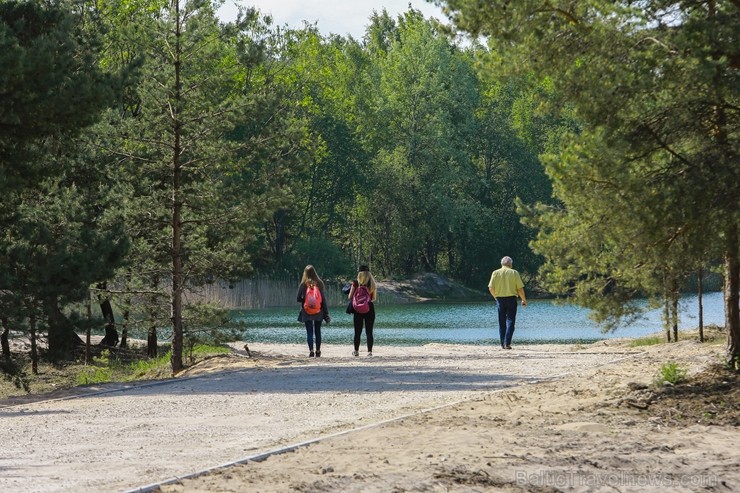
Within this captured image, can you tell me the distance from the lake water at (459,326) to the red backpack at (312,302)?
33.0 ft

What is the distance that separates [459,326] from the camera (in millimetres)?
44031

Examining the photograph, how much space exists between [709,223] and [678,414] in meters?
2.13

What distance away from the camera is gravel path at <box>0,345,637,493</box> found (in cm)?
908

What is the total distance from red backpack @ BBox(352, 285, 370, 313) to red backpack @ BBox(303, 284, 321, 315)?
0.66m

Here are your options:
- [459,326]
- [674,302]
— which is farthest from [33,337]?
[459,326]

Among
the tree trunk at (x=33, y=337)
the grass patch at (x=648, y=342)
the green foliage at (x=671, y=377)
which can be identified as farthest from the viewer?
the grass patch at (x=648, y=342)

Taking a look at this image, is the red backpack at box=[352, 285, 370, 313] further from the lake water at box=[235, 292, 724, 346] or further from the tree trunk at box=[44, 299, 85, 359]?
the lake water at box=[235, 292, 724, 346]

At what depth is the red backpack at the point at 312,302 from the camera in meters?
21.8

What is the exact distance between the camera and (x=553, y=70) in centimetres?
1356

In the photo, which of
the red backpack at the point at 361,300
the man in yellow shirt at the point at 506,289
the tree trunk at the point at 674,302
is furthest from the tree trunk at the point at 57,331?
the tree trunk at the point at 674,302

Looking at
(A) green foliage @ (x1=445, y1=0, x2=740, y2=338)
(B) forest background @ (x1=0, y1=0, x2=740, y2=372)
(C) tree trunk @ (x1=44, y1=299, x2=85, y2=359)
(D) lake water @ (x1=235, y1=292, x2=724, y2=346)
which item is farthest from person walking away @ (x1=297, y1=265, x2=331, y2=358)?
(D) lake water @ (x1=235, y1=292, x2=724, y2=346)

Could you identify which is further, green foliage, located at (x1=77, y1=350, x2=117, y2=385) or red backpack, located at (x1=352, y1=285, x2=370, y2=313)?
green foliage, located at (x1=77, y1=350, x2=117, y2=385)

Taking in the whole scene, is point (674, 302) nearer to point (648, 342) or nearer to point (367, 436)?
point (648, 342)

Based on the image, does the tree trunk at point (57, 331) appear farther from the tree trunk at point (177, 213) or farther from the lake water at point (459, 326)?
the lake water at point (459, 326)
